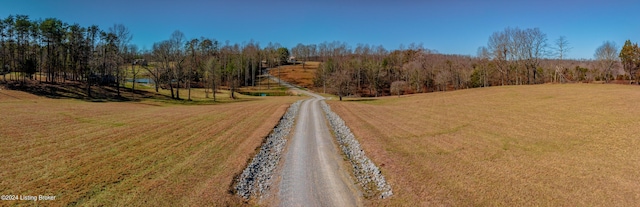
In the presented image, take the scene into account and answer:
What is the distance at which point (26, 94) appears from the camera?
150 feet

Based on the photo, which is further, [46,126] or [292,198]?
[46,126]

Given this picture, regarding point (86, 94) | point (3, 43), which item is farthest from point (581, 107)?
point (3, 43)

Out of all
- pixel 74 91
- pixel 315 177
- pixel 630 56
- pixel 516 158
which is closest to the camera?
pixel 315 177

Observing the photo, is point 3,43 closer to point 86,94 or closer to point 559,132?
point 86,94

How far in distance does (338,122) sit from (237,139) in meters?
12.4

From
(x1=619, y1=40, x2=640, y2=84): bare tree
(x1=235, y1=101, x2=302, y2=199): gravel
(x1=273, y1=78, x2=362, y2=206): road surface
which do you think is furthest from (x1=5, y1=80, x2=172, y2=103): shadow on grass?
(x1=619, y1=40, x2=640, y2=84): bare tree

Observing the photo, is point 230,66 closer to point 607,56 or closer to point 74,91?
point 74,91

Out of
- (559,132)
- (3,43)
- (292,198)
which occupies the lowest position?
(292,198)

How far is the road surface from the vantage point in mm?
10984

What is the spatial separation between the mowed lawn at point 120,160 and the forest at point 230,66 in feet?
127

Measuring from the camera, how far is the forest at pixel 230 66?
57.6 meters

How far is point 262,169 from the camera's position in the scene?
578 inches

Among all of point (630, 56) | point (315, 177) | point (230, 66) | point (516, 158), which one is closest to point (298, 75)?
point (230, 66)

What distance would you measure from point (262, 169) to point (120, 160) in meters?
6.82
